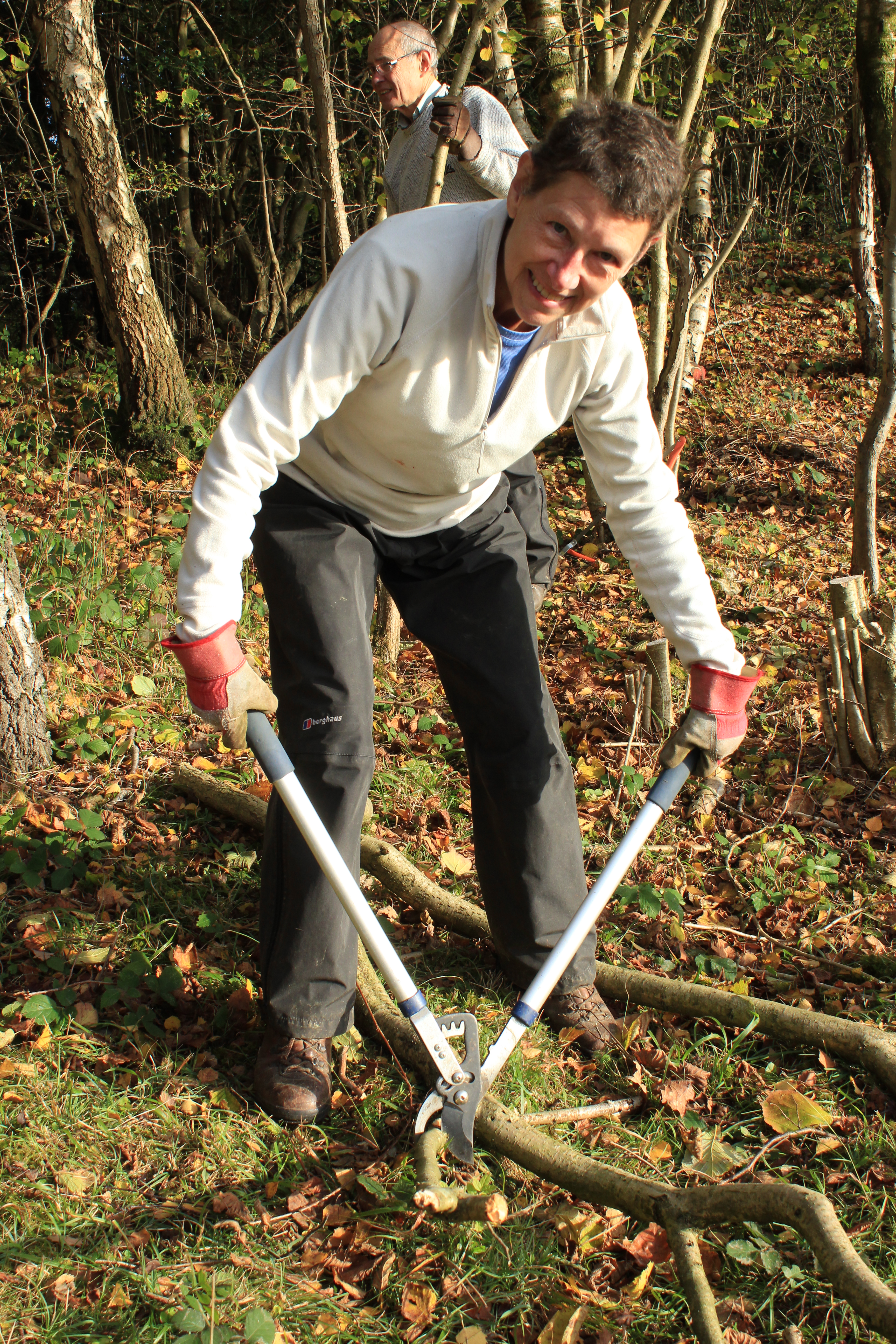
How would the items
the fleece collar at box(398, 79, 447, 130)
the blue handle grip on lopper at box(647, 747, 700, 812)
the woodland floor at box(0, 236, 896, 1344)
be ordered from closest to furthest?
the woodland floor at box(0, 236, 896, 1344) → the blue handle grip on lopper at box(647, 747, 700, 812) → the fleece collar at box(398, 79, 447, 130)

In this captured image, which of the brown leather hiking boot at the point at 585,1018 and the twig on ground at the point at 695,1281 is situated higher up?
the twig on ground at the point at 695,1281

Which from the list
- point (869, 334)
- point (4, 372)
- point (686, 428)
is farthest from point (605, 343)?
point (869, 334)

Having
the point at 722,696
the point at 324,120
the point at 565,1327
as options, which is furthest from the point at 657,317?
the point at 565,1327

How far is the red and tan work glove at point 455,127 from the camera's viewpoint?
334 cm

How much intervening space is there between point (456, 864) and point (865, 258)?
7584mm

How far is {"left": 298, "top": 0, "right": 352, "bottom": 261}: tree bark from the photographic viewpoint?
3887 mm

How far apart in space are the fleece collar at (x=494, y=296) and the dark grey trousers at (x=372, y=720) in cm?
54

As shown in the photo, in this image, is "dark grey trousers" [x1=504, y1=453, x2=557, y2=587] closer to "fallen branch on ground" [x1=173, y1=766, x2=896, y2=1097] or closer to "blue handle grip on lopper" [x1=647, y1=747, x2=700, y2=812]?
"blue handle grip on lopper" [x1=647, y1=747, x2=700, y2=812]

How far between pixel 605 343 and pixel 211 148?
27.2ft

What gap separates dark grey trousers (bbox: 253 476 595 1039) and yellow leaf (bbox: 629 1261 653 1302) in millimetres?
726

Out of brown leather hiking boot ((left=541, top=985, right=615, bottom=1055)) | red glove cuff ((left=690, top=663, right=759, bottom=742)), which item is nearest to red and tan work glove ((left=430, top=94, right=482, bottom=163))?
red glove cuff ((left=690, top=663, right=759, bottom=742))

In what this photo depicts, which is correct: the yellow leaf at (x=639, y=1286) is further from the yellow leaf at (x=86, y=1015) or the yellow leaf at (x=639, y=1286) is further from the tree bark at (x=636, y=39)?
the tree bark at (x=636, y=39)

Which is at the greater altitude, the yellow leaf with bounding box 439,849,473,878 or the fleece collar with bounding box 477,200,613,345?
the fleece collar with bounding box 477,200,613,345

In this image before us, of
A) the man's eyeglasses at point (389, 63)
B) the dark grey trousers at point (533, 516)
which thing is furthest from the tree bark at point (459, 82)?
the dark grey trousers at point (533, 516)
